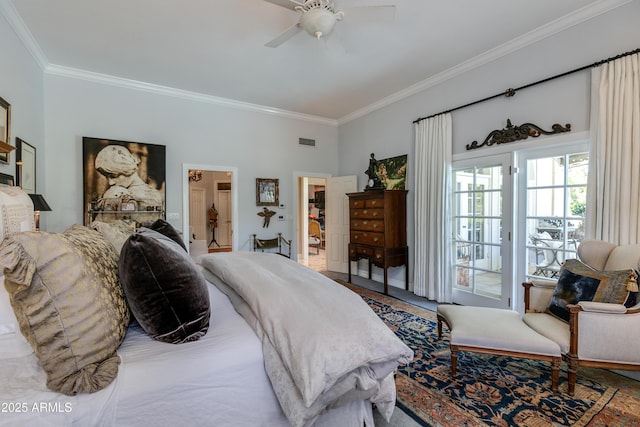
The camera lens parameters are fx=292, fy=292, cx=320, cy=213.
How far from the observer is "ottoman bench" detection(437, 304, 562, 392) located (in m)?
1.91

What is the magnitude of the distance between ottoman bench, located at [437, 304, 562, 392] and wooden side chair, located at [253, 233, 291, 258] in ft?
11.1

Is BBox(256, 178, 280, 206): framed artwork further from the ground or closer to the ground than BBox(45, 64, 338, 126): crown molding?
closer to the ground

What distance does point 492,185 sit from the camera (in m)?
3.41

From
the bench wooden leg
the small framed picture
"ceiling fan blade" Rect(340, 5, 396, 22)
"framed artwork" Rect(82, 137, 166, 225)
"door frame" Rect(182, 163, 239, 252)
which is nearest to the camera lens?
the bench wooden leg

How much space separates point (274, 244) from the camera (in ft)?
16.8

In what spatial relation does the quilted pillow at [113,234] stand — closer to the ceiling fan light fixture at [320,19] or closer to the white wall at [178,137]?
the ceiling fan light fixture at [320,19]

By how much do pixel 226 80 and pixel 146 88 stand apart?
116 centimetres

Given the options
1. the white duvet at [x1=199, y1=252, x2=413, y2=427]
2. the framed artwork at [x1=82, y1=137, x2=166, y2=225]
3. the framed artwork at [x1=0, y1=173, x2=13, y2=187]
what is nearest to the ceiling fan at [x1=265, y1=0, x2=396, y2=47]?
the white duvet at [x1=199, y1=252, x2=413, y2=427]

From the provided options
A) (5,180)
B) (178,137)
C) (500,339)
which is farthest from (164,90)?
(500,339)

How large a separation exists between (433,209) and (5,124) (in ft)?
14.6

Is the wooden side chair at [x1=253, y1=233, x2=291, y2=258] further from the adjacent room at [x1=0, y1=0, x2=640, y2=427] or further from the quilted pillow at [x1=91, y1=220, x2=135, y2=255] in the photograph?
the quilted pillow at [x1=91, y1=220, x2=135, y2=255]

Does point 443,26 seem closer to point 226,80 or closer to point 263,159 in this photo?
point 226,80

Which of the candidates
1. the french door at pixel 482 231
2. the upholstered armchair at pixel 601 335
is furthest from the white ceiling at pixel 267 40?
the upholstered armchair at pixel 601 335

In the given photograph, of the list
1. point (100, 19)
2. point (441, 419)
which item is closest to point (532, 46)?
point (441, 419)
